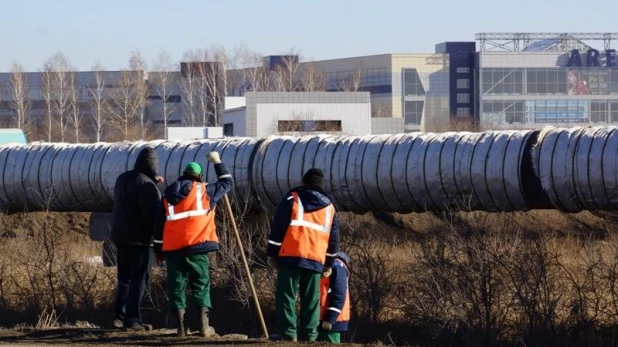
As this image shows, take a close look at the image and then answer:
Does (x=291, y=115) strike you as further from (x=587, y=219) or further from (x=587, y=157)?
(x=587, y=157)

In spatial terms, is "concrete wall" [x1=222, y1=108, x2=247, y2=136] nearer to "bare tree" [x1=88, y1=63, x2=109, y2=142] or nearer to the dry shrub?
"bare tree" [x1=88, y1=63, x2=109, y2=142]

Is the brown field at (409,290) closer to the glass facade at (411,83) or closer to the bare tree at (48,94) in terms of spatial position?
the bare tree at (48,94)

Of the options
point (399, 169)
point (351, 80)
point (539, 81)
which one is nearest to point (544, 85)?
point (539, 81)

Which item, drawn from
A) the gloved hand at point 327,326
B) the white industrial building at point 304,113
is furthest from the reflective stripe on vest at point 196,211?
the white industrial building at point 304,113

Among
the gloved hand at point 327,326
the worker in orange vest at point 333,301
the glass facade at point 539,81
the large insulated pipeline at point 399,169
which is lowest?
the gloved hand at point 327,326

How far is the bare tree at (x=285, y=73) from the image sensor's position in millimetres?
97125

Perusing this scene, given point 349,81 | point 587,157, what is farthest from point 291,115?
point 587,157

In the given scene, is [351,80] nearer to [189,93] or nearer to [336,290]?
[189,93]

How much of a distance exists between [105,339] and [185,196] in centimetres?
160

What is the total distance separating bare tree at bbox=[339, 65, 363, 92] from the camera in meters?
99.6

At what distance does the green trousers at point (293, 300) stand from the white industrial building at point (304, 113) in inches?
2123

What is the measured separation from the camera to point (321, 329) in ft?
35.9

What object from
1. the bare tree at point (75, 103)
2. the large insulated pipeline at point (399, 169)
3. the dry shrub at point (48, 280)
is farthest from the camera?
the bare tree at point (75, 103)

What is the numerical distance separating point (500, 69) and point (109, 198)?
83.0m
